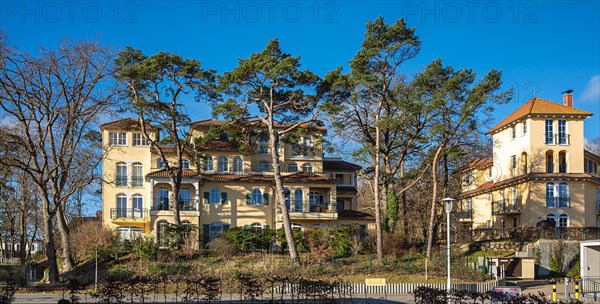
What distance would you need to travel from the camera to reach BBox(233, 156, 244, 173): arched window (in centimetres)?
5209

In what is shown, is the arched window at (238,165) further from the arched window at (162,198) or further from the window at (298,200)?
the arched window at (162,198)

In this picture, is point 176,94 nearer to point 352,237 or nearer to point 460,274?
point 352,237

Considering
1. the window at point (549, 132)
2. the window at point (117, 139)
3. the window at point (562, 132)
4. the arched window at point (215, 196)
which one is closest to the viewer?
the arched window at point (215, 196)

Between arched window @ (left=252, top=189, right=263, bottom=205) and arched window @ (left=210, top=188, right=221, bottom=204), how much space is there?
2538 millimetres

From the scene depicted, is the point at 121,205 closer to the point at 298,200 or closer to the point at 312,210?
the point at 298,200

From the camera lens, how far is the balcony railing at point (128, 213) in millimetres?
49594

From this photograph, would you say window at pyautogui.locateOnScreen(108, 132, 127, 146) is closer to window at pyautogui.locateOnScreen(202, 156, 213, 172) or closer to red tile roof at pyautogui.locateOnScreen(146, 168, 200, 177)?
red tile roof at pyautogui.locateOnScreen(146, 168, 200, 177)

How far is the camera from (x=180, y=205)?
49406 mm

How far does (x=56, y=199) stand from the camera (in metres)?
37.7

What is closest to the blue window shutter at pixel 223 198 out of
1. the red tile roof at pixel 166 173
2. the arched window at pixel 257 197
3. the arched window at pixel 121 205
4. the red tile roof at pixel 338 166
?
the arched window at pixel 257 197

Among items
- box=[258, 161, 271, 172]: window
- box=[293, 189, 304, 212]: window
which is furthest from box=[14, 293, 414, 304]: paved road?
box=[258, 161, 271, 172]: window

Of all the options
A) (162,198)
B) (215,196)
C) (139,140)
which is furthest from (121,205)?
(215,196)

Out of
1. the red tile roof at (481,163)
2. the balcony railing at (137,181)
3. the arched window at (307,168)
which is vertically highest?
the red tile roof at (481,163)

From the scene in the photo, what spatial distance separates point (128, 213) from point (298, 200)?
40.3ft
